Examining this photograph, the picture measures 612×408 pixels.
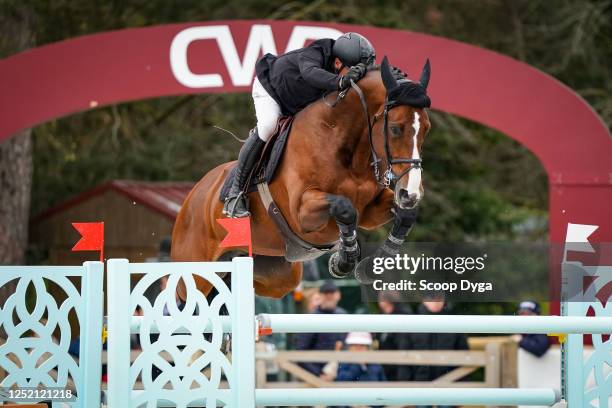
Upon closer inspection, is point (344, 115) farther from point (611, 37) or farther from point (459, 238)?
point (611, 37)

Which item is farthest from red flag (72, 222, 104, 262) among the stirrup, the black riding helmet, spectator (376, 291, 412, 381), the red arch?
the red arch

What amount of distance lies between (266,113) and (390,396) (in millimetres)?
1952

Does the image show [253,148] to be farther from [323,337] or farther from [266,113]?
[323,337]

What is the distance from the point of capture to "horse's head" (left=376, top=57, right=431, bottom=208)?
491 centimetres

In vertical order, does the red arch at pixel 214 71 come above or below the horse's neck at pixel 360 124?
above

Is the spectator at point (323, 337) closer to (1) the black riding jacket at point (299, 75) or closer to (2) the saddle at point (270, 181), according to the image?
(2) the saddle at point (270, 181)

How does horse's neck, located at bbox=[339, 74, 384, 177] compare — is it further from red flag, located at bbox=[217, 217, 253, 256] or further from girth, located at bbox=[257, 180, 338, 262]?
red flag, located at bbox=[217, 217, 253, 256]

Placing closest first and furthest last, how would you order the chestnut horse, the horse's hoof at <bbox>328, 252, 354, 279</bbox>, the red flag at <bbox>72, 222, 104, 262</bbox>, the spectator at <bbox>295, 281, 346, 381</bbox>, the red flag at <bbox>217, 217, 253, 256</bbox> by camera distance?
the red flag at <bbox>217, 217, 253, 256</bbox> < the red flag at <bbox>72, 222, 104, 262</bbox> < the chestnut horse < the horse's hoof at <bbox>328, 252, 354, 279</bbox> < the spectator at <bbox>295, 281, 346, 381</bbox>

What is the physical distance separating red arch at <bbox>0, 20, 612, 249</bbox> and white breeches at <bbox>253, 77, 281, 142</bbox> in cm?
256

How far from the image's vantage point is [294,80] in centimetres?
548

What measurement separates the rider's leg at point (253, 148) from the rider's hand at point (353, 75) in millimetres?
565

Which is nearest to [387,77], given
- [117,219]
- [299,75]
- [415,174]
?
[415,174]

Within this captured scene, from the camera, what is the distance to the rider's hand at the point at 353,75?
5.27m

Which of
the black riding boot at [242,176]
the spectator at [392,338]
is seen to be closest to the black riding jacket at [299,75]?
the black riding boot at [242,176]
